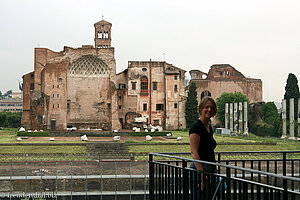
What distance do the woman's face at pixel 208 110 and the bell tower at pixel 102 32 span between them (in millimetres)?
59333

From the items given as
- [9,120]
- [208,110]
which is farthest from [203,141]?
[9,120]

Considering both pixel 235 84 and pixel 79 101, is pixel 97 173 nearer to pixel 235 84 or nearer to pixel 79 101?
pixel 79 101

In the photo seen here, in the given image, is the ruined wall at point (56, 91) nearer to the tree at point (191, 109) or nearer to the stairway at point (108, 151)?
the tree at point (191, 109)

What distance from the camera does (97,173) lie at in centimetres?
1883

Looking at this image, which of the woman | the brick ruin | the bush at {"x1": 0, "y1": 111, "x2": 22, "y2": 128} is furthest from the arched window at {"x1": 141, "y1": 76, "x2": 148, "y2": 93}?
the woman

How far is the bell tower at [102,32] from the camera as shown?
208ft

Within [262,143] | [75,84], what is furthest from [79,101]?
[262,143]

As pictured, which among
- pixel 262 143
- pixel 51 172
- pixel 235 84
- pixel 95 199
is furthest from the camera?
pixel 235 84

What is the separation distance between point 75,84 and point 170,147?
2769 centimetres

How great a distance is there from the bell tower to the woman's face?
59.3 m

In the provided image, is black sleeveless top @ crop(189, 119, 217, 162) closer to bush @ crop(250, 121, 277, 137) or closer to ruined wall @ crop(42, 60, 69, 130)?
ruined wall @ crop(42, 60, 69, 130)

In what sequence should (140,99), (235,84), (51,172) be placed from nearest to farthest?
(51,172)
(140,99)
(235,84)

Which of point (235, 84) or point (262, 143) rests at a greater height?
point (235, 84)

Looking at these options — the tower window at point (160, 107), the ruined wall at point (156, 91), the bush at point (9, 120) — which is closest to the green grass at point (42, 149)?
the ruined wall at point (156, 91)
